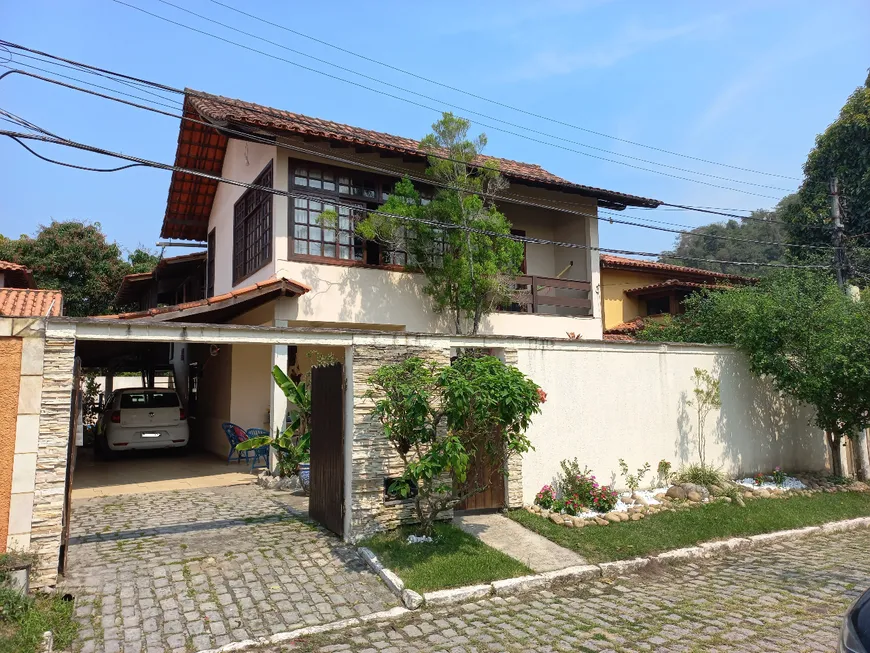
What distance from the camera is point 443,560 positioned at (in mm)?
5918

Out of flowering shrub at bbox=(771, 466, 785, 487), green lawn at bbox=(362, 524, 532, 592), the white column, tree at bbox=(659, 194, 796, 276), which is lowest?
green lawn at bbox=(362, 524, 532, 592)

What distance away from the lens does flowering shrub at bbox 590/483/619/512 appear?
7.92 metres

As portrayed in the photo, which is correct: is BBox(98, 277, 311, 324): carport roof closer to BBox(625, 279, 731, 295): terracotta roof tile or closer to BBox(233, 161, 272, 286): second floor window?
BBox(233, 161, 272, 286): second floor window

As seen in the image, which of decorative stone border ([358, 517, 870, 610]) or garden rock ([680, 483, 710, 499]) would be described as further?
garden rock ([680, 483, 710, 499])

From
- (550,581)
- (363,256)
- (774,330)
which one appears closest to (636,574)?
(550,581)

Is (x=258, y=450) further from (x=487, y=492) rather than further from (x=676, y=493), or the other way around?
(x=676, y=493)

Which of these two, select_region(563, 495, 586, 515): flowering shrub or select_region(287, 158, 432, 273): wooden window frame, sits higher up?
select_region(287, 158, 432, 273): wooden window frame

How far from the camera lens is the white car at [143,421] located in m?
12.1

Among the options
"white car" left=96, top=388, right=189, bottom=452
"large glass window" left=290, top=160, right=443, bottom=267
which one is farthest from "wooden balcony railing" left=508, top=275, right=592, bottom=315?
"white car" left=96, top=388, right=189, bottom=452

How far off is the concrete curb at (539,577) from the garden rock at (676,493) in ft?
4.11

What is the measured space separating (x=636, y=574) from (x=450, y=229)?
7.13 metres

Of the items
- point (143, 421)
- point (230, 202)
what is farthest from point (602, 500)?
point (230, 202)

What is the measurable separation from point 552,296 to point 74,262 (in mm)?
17753

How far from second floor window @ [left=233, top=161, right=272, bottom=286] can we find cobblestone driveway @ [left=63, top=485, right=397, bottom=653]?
5.49m
